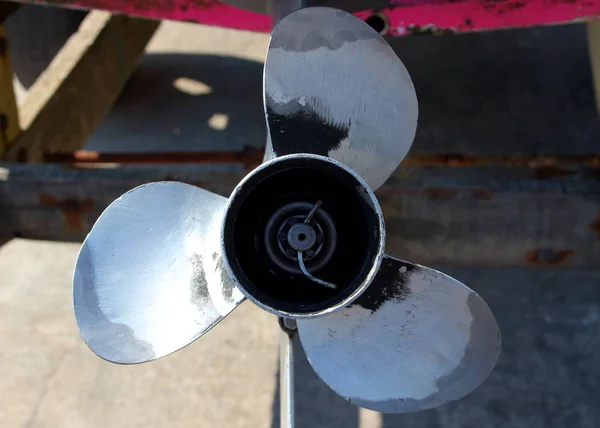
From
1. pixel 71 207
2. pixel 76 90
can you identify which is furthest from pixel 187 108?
pixel 71 207

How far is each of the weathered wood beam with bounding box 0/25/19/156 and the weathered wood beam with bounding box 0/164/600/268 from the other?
488 mm

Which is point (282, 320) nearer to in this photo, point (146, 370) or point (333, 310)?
point (333, 310)

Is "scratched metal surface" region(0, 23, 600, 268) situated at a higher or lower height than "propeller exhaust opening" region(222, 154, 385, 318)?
lower

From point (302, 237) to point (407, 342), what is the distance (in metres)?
0.34

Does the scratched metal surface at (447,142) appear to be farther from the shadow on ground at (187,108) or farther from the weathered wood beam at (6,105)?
the weathered wood beam at (6,105)

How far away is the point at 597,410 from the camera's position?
2.64m

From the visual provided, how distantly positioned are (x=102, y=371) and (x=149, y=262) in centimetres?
163

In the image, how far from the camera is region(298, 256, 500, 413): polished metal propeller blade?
138 cm

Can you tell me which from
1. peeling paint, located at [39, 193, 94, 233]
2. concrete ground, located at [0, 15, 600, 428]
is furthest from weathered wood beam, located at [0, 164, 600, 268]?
concrete ground, located at [0, 15, 600, 428]

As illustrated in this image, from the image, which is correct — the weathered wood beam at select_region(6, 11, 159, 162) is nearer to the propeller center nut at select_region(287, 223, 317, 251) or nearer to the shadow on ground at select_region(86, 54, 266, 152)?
the shadow on ground at select_region(86, 54, 266, 152)

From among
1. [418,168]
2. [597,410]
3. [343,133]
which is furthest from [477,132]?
[343,133]

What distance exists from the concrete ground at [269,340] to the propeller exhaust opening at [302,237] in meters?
1.47

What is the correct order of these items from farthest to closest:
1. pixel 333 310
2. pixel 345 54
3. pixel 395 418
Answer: pixel 395 418 → pixel 345 54 → pixel 333 310

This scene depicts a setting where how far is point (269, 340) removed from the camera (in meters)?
2.93
